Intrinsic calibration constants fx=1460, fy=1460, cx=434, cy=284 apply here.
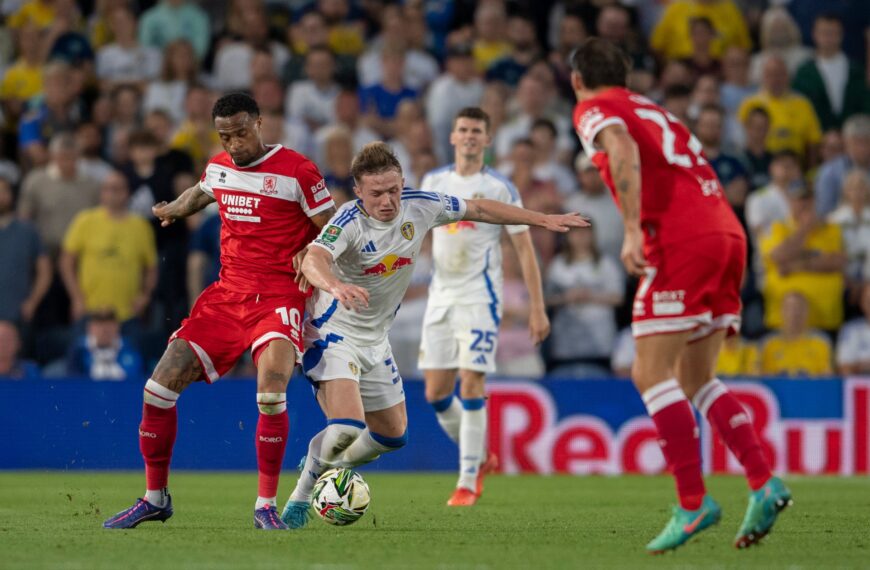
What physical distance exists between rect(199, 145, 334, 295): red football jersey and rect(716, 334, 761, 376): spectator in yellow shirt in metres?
7.36

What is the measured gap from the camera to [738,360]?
14961mm

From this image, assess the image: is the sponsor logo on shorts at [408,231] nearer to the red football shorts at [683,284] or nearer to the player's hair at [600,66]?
the player's hair at [600,66]

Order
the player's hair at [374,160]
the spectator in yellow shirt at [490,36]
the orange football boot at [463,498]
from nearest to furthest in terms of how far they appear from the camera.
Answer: the player's hair at [374,160]
the orange football boot at [463,498]
the spectator in yellow shirt at [490,36]

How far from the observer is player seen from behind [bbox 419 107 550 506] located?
429 inches

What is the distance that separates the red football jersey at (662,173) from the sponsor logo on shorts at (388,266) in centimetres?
174

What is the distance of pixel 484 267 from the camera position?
36.3ft

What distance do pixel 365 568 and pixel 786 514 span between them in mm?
4054

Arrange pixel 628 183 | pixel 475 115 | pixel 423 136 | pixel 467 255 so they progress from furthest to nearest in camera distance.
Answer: pixel 423 136 → pixel 467 255 → pixel 475 115 → pixel 628 183

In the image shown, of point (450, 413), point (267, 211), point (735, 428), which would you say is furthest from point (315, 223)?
point (450, 413)

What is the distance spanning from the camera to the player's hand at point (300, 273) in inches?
330

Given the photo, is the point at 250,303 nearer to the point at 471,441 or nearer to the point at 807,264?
the point at 471,441


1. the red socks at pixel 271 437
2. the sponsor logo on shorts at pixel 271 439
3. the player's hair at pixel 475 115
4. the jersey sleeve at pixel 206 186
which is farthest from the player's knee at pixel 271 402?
the player's hair at pixel 475 115

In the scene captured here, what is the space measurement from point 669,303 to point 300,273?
233 centimetres

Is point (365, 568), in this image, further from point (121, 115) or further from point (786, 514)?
point (121, 115)
